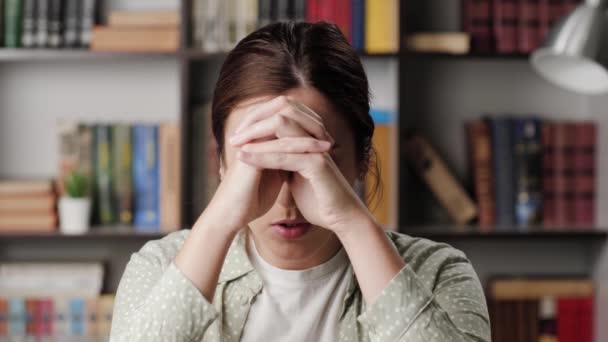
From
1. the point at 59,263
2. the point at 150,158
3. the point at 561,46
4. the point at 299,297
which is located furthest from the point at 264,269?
the point at 59,263

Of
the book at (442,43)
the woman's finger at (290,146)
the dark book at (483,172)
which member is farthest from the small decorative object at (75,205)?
the woman's finger at (290,146)

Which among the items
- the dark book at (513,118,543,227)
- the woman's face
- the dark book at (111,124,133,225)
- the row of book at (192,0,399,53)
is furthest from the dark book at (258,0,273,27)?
the woman's face

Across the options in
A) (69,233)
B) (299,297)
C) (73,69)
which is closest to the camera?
(299,297)

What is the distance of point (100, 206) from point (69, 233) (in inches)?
5.7

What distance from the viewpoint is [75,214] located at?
108 inches

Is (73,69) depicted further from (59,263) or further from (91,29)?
(59,263)

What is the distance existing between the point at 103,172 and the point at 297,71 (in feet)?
5.60

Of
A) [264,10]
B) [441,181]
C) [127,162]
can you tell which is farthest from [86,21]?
[441,181]

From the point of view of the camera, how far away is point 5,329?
2.81 meters

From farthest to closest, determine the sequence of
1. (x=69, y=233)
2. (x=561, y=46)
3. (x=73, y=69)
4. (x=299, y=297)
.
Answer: (x=73, y=69) → (x=69, y=233) → (x=561, y=46) → (x=299, y=297)

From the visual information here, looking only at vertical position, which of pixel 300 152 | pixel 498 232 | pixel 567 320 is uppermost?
pixel 300 152

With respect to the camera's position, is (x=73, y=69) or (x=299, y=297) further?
(x=73, y=69)

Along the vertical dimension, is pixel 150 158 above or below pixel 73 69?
below

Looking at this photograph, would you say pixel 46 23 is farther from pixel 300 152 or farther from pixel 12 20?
pixel 300 152
